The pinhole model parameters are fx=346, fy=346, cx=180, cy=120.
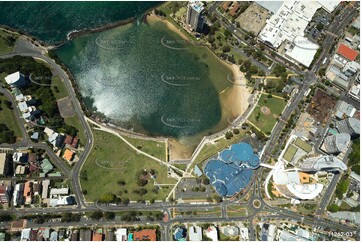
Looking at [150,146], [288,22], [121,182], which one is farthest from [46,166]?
[288,22]

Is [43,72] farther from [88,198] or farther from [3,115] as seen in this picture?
[88,198]

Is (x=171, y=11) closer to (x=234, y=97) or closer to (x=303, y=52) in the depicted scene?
(x=234, y=97)

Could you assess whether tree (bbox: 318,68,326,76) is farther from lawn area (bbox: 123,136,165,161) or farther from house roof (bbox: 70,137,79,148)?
house roof (bbox: 70,137,79,148)

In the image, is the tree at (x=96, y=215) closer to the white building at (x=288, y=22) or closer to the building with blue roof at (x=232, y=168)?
the building with blue roof at (x=232, y=168)

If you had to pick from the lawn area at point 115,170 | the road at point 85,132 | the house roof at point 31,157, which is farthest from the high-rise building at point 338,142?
the house roof at point 31,157

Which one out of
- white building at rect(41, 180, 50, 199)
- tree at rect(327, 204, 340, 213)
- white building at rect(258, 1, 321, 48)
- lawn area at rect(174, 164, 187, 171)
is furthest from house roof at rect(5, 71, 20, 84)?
tree at rect(327, 204, 340, 213)

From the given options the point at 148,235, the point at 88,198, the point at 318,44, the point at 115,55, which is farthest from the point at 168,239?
the point at 318,44
